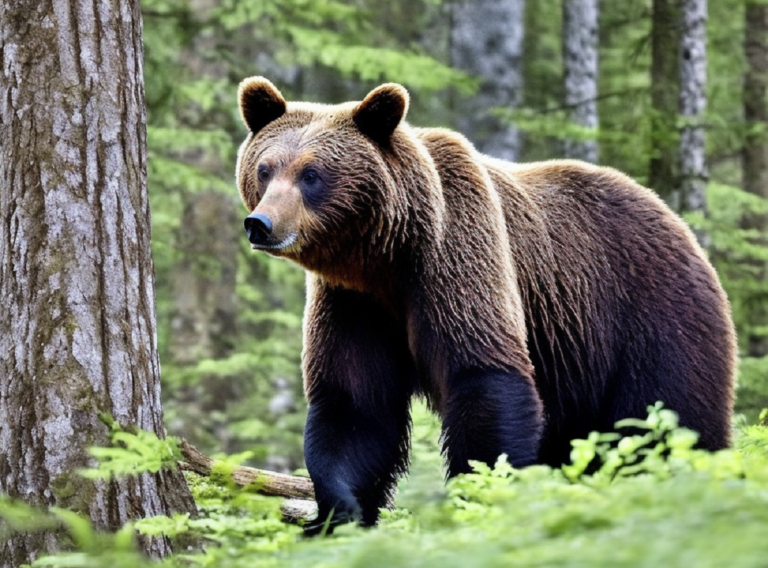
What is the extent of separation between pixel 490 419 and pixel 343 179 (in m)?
1.49

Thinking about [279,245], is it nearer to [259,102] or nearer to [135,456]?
[259,102]

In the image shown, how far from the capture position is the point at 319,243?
18.5 feet

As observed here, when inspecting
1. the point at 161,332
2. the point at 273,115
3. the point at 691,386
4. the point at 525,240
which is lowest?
the point at 161,332

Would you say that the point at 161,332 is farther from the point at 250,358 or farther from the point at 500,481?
the point at 500,481

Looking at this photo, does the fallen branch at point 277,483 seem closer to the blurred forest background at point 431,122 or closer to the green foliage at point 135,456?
the green foliage at point 135,456

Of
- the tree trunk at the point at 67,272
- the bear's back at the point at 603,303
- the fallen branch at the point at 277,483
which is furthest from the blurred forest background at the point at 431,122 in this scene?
the tree trunk at the point at 67,272

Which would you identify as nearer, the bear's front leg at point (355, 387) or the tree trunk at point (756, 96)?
the bear's front leg at point (355, 387)

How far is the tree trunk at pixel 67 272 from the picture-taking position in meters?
4.64

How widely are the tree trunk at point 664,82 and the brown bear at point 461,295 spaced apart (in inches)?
168

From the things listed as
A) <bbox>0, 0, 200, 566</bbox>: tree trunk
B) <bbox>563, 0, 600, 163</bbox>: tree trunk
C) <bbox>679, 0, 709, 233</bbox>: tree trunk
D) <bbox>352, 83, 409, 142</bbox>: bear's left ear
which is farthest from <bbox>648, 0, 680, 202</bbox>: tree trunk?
<bbox>0, 0, 200, 566</bbox>: tree trunk

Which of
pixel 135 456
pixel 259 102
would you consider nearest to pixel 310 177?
pixel 259 102

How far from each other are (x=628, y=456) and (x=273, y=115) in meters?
3.30

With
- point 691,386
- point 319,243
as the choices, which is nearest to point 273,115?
point 319,243

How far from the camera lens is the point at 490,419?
17.7 ft
